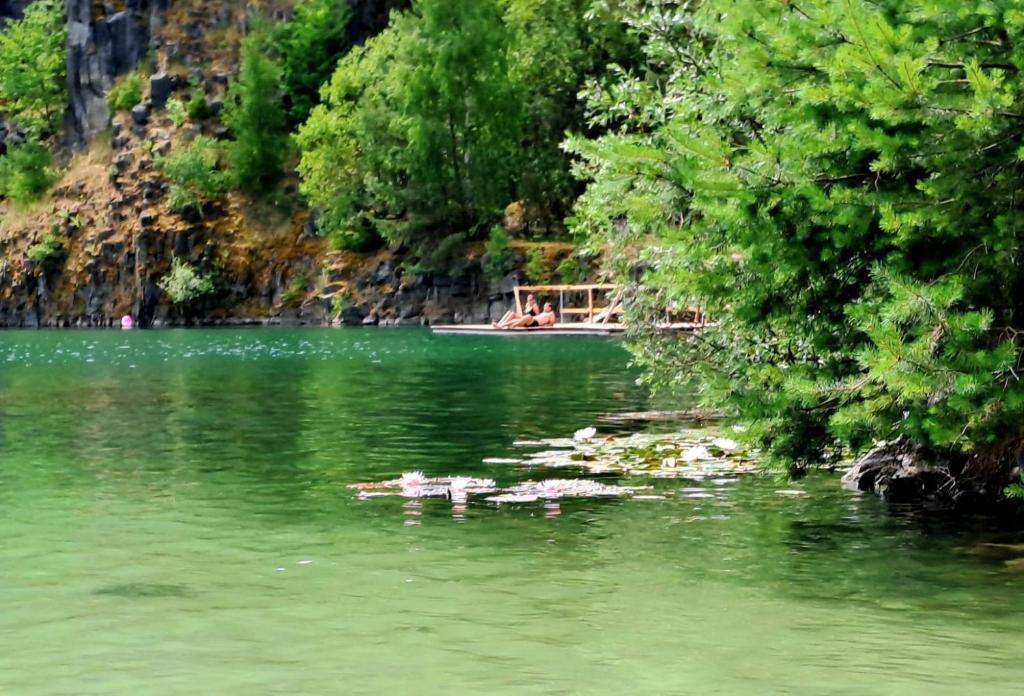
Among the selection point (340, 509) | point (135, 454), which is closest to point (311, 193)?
point (135, 454)

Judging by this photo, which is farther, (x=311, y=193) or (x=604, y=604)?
(x=311, y=193)

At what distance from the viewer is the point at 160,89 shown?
11544 centimetres

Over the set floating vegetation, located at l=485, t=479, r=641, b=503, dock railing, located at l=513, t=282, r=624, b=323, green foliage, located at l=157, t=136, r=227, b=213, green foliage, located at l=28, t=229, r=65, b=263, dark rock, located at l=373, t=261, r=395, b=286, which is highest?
green foliage, located at l=157, t=136, r=227, b=213

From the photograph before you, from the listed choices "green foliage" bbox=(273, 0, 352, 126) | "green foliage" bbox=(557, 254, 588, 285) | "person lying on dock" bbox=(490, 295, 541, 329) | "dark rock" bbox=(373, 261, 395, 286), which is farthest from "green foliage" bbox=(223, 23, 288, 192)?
"person lying on dock" bbox=(490, 295, 541, 329)

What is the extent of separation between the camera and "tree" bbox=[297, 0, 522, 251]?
83.5 m

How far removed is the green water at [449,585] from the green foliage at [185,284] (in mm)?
77542

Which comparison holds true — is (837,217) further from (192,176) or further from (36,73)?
(36,73)

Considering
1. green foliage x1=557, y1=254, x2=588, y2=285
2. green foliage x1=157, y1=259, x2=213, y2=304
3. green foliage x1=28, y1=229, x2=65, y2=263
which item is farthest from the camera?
green foliage x1=28, y1=229, x2=65, y2=263

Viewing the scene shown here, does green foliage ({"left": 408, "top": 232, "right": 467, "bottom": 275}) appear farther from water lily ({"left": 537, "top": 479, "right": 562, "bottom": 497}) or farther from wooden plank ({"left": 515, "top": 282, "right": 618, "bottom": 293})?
water lily ({"left": 537, "top": 479, "right": 562, "bottom": 497})

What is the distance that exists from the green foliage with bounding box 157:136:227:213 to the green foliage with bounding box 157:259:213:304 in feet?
20.1

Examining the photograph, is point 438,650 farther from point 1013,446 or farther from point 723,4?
point 1013,446

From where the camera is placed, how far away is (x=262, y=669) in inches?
388

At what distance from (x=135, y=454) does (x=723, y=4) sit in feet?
45.8

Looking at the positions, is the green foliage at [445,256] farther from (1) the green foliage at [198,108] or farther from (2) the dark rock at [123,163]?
(2) the dark rock at [123,163]
